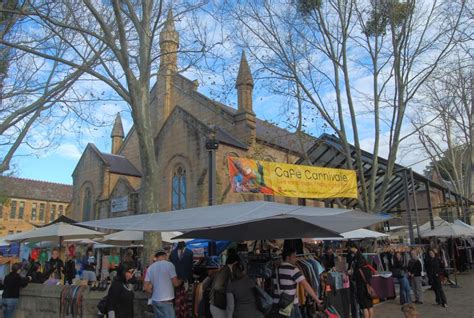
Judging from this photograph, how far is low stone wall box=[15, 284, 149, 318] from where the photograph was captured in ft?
25.1

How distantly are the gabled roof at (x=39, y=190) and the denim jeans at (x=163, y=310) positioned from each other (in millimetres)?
53375

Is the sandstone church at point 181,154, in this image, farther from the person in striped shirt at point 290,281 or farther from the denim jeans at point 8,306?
the person in striped shirt at point 290,281

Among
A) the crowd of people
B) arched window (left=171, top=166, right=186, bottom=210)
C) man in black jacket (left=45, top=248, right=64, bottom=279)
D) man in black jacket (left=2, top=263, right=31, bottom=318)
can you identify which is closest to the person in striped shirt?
the crowd of people

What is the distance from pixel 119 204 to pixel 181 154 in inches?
255

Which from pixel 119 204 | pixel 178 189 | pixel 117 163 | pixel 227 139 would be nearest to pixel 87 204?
pixel 117 163

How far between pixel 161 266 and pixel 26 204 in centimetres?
5618

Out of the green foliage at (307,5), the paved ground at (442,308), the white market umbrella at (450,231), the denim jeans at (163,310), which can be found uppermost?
the green foliage at (307,5)

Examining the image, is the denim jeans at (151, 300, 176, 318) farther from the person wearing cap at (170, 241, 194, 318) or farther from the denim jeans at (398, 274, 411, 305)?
the denim jeans at (398, 274, 411, 305)

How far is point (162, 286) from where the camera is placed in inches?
267

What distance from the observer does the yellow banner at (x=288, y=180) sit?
12570 millimetres

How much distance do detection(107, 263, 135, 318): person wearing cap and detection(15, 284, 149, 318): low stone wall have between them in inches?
37.2

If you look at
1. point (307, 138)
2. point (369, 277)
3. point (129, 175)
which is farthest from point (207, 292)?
point (129, 175)

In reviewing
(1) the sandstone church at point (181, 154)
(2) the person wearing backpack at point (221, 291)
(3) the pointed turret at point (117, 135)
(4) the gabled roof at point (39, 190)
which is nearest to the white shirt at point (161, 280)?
(2) the person wearing backpack at point (221, 291)

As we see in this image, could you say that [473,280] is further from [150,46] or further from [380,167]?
[150,46]
